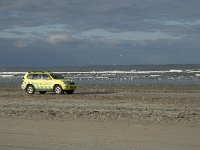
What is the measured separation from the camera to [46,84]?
30203 millimetres

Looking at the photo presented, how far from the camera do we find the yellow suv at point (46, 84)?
29.9 metres

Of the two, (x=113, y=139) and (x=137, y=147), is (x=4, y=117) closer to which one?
(x=113, y=139)

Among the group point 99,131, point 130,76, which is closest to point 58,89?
point 99,131

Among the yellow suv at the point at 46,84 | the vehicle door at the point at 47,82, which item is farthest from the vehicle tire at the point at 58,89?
the vehicle door at the point at 47,82

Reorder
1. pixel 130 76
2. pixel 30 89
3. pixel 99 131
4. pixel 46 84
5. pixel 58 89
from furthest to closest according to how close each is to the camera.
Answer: pixel 130 76 < pixel 30 89 < pixel 46 84 < pixel 58 89 < pixel 99 131

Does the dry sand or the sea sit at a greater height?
the sea

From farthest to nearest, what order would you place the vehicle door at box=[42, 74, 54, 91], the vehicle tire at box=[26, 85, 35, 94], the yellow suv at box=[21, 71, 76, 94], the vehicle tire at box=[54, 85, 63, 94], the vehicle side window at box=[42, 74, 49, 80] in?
1. the vehicle side window at box=[42, 74, 49, 80]
2. the vehicle tire at box=[26, 85, 35, 94]
3. the vehicle door at box=[42, 74, 54, 91]
4. the yellow suv at box=[21, 71, 76, 94]
5. the vehicle tire at box=[54, 85, 63, 94]

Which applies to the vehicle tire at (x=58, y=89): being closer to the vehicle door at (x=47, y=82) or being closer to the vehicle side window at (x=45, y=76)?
the vehicle door at (x=47, y=82)

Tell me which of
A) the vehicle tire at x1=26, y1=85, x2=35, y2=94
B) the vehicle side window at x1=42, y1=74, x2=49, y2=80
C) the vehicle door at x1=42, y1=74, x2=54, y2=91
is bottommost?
the vehicle tire at x1=26, y1=85, x2=35, y2=94

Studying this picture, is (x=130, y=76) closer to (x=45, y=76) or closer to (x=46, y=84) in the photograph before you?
(x=45, y=76)

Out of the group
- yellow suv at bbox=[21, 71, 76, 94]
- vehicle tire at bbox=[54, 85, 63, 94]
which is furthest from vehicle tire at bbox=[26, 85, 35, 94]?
vehicle tire at bbox=[54, 85, 63, 94]

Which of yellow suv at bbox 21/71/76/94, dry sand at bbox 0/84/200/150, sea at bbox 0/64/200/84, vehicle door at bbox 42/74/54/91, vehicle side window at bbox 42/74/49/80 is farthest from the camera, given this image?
sea at bbox 0/64/200/84

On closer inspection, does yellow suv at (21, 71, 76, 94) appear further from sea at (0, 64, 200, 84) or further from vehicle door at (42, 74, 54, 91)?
sea at (0, 64, 200, 84)

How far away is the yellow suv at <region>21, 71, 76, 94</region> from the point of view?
29.9 meters
